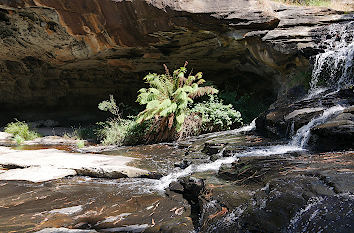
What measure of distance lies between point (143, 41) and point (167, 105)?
137 inches

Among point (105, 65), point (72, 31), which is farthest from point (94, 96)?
point (72, 31)

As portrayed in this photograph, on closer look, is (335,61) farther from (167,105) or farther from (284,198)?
(284,198)

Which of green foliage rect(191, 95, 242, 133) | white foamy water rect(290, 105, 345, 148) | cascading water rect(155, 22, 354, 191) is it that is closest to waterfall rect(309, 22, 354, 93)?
cascading water rect(155, 22, 354, 191)

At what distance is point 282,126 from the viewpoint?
238 inches

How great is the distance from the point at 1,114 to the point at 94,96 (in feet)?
18.1

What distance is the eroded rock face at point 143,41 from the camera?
8.17 metres

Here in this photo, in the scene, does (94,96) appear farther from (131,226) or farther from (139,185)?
(131,226)

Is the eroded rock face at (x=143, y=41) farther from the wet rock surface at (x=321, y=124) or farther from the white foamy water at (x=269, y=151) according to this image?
the white foamy water at (x=269, y=151)

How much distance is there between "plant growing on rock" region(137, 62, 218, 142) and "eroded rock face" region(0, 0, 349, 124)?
6.33 ft

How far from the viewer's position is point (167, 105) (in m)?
7.50

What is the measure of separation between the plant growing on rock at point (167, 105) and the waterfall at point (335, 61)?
317 centimetres

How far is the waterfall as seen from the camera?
6824 millimetres

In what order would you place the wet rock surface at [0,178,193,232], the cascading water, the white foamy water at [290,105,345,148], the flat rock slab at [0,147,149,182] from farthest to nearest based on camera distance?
the cascading water < the white foamy water at [290,105,345,148] < the flat rock slab at [0,147,149,182] < the wet rock surface at [0,178,193,232]

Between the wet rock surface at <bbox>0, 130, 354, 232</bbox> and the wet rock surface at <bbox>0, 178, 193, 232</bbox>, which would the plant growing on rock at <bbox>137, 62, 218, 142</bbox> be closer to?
the wet rock surface at <bbox>0, 130, 354, 232</bbox>
